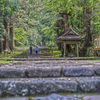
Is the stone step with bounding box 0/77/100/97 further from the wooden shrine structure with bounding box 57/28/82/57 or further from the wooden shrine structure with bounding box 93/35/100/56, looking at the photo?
the wooden shrine structure with bounding box 93/35/100/56

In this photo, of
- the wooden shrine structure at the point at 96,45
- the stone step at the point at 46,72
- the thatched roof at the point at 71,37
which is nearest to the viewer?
the stone step at the point at 46,72

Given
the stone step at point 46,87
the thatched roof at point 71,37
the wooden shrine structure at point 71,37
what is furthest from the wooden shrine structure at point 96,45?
the stone step at point 46,87

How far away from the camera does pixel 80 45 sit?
61.4 ft

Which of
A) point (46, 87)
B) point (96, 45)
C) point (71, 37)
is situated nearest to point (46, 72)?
point (46, 87)

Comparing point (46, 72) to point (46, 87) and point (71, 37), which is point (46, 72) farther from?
point (71, 37)

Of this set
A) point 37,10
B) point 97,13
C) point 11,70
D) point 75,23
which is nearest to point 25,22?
point 37,10

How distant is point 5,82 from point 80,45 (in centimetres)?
1734

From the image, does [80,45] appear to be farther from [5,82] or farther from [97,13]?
[5,82]

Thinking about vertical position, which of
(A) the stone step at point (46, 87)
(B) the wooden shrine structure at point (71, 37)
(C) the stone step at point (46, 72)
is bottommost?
(A) the stone step at point (46, 87)

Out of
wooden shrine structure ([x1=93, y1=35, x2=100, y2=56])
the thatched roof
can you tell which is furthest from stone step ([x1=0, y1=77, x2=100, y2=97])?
wooden shrine structure ([x1=93, y1=35, x2=100, y2=56])

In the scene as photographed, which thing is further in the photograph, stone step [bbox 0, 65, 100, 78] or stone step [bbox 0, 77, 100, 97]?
stone step [bbox 0, 65, 100, 78]

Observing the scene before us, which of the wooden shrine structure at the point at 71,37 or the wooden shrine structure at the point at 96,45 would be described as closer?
the wooden shrine structure at the point at 71,37

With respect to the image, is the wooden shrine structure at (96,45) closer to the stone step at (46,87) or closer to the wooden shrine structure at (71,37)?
the wooden shrine structure at (71,37)

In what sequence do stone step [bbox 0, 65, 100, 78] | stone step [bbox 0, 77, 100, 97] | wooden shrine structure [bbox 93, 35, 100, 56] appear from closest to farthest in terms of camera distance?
stone step [bbox 0, 77, 100, 97], stone step [bbox 0, 65, 100, 78], wooden shrine structure [bbox 93, 35, 100, 56]
